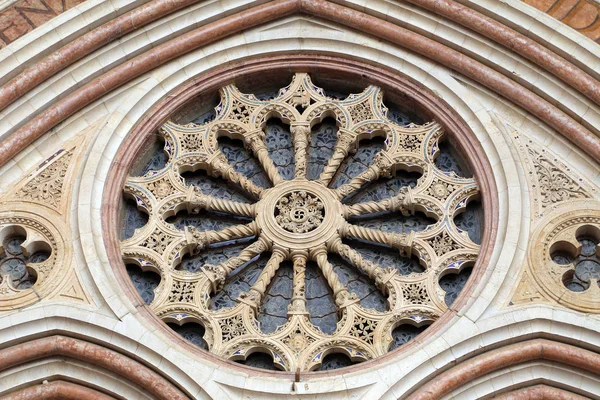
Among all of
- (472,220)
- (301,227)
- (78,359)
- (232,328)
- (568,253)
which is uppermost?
(472,220)

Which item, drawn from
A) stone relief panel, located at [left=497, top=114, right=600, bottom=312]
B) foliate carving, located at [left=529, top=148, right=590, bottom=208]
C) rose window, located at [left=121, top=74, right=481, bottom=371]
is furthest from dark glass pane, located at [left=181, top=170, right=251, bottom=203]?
foliate carving, located at [left=529, top=148, right=590, bottom=208]

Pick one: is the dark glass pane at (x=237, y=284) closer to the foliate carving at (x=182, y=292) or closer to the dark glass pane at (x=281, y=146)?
the foliate carving at (x=182, y=292)

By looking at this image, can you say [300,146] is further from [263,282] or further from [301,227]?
[263,282]

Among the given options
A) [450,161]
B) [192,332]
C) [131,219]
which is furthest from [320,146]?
[192,332]

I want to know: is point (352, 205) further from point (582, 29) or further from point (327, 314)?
point (582, 29)

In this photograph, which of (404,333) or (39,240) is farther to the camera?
(39,240)

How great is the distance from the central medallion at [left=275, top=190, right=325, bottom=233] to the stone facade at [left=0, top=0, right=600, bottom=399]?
0.02m

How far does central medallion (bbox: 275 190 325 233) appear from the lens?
18766 mm

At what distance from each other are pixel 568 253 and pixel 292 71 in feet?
14.9

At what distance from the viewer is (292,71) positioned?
66.5ft

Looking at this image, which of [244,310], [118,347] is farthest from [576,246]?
[118,347]

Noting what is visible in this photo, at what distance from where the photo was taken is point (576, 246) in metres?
18.1

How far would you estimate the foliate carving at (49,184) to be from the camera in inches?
738

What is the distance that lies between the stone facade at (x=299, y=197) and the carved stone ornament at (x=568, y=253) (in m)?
0.03
